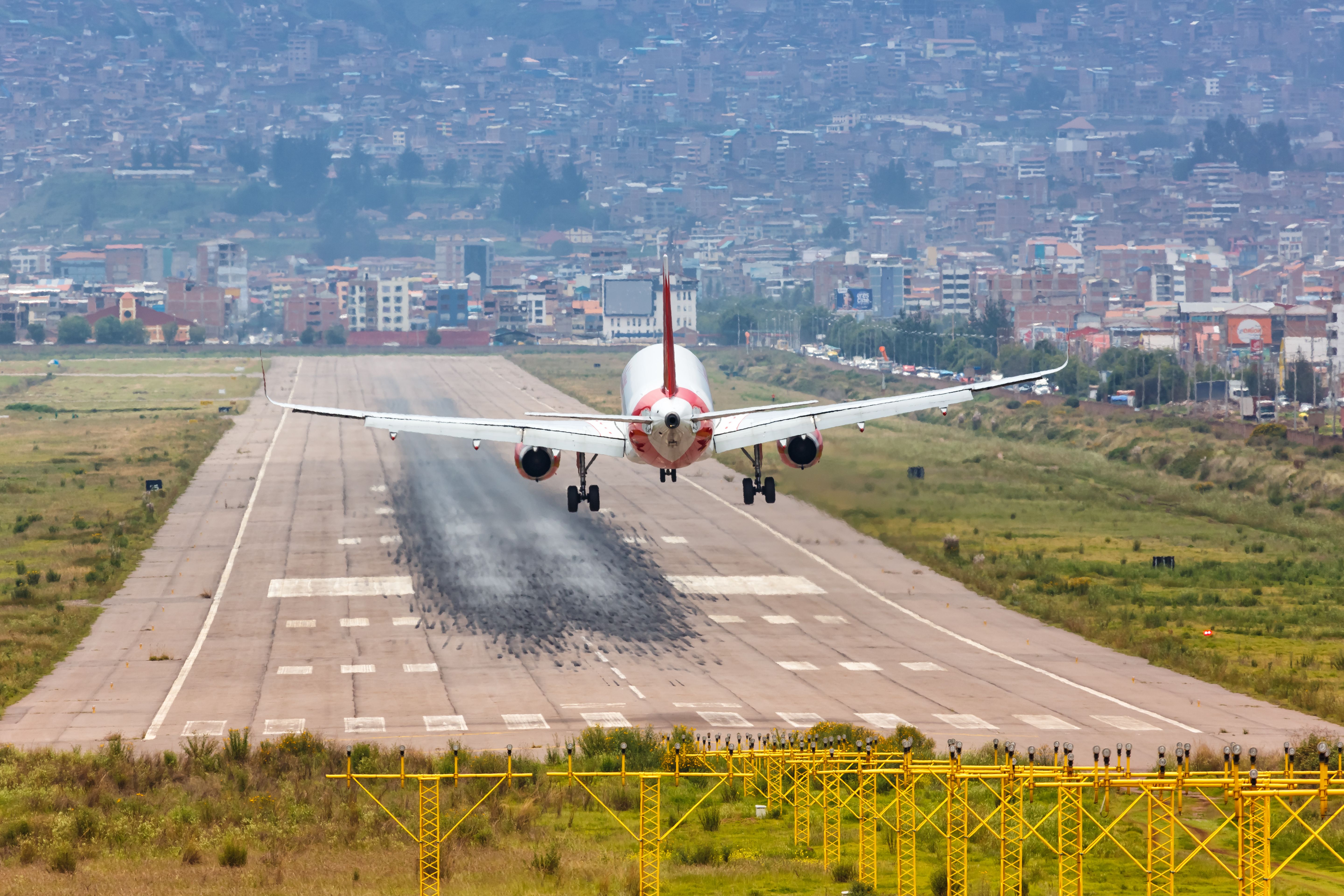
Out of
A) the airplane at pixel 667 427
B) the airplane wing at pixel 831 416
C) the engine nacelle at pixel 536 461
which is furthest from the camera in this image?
the engine nacelle at pixel 536 461

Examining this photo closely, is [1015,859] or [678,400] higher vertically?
[678,400]

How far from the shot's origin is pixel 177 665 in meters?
64.0

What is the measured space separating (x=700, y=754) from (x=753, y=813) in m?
3.40

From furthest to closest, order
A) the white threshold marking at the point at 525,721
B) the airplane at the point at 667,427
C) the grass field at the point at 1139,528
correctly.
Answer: the grass field at the point at 1139,528 < the airplane at the point at 667,427 < the white threshold marking at the point at 525,721

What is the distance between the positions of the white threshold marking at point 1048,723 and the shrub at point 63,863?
29.3 m

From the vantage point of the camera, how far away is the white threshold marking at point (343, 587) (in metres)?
78.8

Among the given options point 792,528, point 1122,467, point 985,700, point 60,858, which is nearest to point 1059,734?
point 985,700

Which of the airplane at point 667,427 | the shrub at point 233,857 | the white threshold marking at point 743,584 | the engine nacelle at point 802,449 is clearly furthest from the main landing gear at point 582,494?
the shrub at point 233,857

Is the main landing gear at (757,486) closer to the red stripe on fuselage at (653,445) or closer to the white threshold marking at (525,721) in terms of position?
the red stripe on fuselage at (653,445)

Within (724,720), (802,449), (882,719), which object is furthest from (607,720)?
(802,449)

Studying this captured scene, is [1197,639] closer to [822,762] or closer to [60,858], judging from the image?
[822,762]

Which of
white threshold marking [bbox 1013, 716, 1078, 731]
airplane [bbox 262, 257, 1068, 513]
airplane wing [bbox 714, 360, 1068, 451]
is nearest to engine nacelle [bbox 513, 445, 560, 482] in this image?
airplane [bbox 262, 257, 1068, 513]

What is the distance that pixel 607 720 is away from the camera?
182ft

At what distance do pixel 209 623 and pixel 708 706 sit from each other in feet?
83.4
